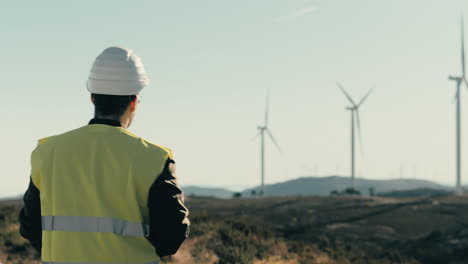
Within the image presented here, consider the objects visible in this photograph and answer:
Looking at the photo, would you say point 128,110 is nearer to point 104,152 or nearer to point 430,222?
point 104,152

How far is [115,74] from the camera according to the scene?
14.3 ft

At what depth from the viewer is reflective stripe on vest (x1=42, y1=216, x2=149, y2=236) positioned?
160 inches

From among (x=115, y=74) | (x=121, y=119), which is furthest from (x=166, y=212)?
(x=115, y=74)

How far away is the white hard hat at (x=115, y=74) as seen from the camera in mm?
4355

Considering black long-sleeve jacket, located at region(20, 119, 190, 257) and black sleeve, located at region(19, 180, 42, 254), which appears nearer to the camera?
black long-sleeve jacket, located at region(20, 119, 190, 257)

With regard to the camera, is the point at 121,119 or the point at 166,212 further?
the point at 121,119

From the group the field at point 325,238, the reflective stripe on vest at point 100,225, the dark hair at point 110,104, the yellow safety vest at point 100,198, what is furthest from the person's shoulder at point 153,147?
the field at point 325,238

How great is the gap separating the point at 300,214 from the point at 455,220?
49.0ft

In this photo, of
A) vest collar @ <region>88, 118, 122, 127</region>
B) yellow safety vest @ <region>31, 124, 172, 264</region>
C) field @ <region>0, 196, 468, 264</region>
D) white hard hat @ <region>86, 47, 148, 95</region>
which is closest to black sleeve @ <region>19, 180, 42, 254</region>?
yellow safety vest @ <region>31, 124, 172, 264</region>

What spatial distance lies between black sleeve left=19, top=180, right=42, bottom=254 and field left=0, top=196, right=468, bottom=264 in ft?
55.3

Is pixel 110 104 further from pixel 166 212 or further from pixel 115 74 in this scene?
pixel 166 212

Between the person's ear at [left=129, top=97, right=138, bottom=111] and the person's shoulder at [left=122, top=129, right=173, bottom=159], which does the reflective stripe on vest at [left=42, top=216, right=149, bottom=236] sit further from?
the person's ear at [left=129, top=97, right=138, bottom=111]

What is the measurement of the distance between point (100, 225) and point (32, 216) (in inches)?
24.2

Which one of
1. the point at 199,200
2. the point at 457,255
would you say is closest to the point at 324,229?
the point at 457,255
